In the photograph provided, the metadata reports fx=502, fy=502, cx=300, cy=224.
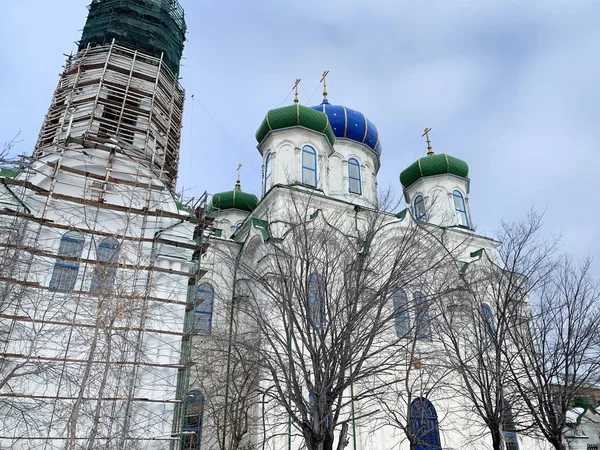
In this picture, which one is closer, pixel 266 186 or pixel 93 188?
pixel 93 188

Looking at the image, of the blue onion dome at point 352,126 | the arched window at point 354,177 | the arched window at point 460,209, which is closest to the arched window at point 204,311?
the arched window at point 354,177

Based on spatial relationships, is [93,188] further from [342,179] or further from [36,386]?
[342,179]

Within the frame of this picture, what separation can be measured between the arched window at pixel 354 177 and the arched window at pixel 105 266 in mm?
10364

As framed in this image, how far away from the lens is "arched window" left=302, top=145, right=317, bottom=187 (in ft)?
59.2

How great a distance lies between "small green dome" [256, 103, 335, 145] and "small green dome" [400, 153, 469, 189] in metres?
5.51

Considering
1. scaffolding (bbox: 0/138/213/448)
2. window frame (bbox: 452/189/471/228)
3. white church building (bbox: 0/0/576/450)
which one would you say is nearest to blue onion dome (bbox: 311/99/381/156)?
white church building (bbox: 0/0/576/450)

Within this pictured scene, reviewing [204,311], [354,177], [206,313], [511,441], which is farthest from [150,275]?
[511,441]

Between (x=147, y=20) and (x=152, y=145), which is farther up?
(x=147, y=20)

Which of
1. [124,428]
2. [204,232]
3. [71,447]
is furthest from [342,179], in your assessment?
[71,447]

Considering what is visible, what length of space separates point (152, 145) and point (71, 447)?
446 inches

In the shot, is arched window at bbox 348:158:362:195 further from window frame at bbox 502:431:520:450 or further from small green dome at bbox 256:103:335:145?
window frame at bbox 502:431:520:450

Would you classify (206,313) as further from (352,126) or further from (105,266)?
(352,126)

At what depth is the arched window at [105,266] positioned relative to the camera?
11.4 m

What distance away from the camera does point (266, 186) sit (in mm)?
18625
